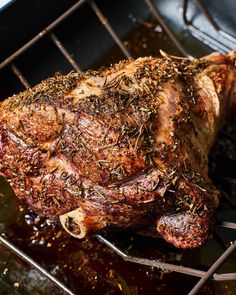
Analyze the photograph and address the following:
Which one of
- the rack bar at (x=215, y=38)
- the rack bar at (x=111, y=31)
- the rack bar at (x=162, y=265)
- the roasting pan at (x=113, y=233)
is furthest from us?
the rack bar at (x=215, y=38)

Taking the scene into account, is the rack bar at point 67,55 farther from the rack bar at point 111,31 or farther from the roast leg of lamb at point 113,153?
the roast leg of lamb at point 113,153

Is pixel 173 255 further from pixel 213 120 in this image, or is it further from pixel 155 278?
pixel 213 120

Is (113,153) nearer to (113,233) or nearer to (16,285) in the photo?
(113,233)

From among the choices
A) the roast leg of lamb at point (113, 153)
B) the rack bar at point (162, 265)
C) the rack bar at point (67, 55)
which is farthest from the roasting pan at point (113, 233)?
the roast leg of lamb at point (113, 153)

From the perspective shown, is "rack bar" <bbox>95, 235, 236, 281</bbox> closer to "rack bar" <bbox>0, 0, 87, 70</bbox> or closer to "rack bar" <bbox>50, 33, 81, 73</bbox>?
"rack bar" <bbox>50, 33, 81, 73</bbox>

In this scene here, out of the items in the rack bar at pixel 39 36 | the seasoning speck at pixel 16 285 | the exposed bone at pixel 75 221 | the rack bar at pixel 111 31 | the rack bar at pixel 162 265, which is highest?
the rack bar at pixel 39 36

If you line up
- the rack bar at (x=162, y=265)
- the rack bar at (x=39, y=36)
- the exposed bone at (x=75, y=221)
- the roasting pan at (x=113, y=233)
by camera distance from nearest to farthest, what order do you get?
the rack bar at (x=162, y=265)
the exposed bone at (x=75, y=221)
the roasting pan at (x=113, y=233)
the rack bar at (x=39, y=36)

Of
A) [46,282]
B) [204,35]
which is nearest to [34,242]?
[46,282]
